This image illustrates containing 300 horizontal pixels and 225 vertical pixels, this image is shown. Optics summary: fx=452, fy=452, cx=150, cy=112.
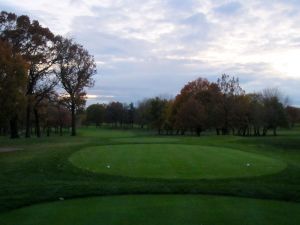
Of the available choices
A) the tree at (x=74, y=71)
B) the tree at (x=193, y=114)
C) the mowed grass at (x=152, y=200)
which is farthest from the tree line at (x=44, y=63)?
the mowed grass at (x=152, y=200)

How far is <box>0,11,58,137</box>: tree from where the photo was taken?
167 ft

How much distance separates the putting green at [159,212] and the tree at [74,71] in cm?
4839

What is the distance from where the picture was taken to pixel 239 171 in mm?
17375

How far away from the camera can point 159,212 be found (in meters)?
9.61

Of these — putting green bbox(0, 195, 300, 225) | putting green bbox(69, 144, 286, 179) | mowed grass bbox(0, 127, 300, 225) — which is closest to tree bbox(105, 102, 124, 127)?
putting green bbox(69, 144, 286, 179)

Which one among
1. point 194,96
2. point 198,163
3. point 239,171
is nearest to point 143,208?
point 239,171

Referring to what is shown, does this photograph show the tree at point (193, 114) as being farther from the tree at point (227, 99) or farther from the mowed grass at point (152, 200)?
the mowed grass at point (152, 200)

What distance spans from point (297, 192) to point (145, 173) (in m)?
5.90

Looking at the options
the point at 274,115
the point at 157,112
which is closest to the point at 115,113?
the point at 157,112

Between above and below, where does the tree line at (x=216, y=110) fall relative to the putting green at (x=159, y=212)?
above

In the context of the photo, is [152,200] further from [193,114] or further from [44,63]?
[193,114]

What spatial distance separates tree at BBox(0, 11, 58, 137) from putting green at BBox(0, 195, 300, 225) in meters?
40.4

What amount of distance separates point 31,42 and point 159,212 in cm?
4590

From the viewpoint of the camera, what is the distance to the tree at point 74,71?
58.4m
